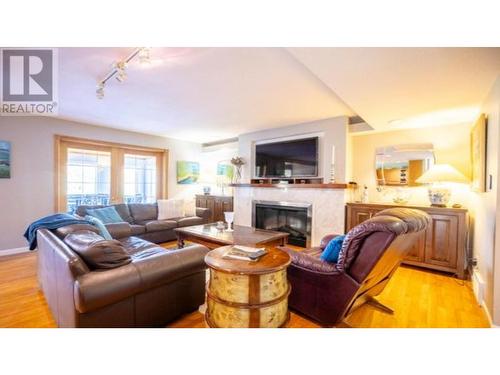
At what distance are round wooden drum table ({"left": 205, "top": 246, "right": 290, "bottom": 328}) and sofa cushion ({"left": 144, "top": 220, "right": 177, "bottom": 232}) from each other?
2872 mm

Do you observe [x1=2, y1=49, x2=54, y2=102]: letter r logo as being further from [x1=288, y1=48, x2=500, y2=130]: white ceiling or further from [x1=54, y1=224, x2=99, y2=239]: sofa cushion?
[x1=288, y1=48, x2=500, y2=130]: white ceiling

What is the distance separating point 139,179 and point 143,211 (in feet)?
4.11

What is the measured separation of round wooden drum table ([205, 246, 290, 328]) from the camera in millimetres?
1227

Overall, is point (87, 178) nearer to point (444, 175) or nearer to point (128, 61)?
point (128, 61)

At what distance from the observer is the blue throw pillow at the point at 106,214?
3.47m

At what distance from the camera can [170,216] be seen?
441 cm

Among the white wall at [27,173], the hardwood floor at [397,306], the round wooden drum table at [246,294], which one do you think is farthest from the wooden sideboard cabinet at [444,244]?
the white wall at [27,173]

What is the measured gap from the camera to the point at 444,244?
2.82 metres

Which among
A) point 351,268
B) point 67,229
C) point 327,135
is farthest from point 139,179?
point 351,268
